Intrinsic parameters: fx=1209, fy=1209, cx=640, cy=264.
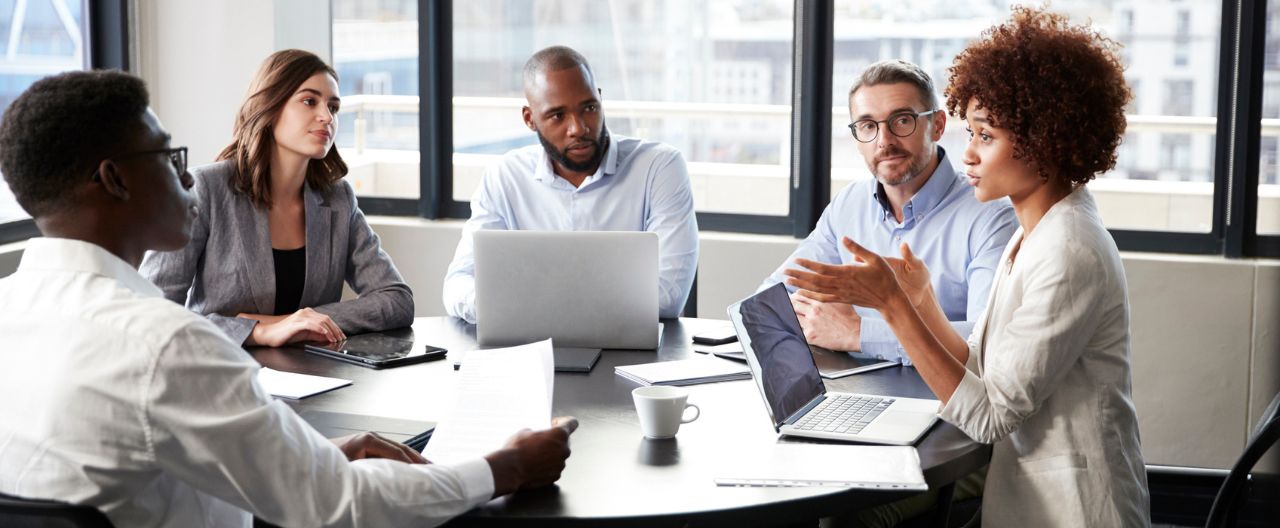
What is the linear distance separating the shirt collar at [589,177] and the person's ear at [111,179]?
1.90m

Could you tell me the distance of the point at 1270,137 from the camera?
12.7 ft

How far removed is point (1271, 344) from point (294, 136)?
2.95 meters

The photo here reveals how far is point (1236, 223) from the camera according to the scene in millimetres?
3869

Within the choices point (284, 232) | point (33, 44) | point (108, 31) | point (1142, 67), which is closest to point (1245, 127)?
point (1142, 67)

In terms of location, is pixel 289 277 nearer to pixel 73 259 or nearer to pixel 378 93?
pixel 73 259

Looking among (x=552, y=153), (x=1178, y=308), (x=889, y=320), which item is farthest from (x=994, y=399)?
(x=1178, y=308)

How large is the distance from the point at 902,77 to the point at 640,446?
4.71 feet

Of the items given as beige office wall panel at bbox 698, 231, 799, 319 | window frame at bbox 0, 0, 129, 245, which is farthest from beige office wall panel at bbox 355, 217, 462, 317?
window frame at bbox 0, 0, 129, 245

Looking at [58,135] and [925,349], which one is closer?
[58,135]

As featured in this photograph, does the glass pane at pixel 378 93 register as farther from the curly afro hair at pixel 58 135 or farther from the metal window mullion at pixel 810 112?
the curly afro hair at pixel 58 135

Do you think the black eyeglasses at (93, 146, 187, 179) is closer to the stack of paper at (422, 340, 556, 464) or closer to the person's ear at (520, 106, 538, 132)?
the stack of paper at (422, 340, 556, 464)

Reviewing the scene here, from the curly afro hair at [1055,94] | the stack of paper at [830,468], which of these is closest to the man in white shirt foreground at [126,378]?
the stack of paper at [830,468]

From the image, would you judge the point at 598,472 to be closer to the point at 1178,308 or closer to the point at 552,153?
the point at 552,153

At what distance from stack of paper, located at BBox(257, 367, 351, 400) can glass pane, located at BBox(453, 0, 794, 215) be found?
2468 millimetres
